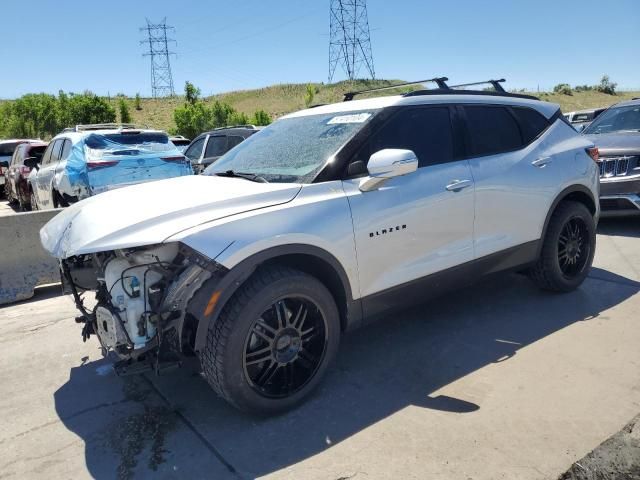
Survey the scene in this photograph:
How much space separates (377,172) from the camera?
Answer: 125 inches

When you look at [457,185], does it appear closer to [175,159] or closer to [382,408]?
[382,408]

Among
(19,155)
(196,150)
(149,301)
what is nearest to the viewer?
(149,301)

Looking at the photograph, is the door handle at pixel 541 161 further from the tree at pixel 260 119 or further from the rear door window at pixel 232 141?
the tree at pixel 260 119

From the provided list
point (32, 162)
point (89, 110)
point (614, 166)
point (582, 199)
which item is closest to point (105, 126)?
point (32, 162)

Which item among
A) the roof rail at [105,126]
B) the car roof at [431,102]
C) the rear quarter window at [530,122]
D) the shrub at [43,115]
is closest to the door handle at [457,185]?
the car roof at [431,102]

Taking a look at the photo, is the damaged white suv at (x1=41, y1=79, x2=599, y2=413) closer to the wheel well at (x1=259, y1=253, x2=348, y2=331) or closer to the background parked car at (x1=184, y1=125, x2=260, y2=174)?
the wheel well at (x1=259, y1=253, x2=348, y2=331)

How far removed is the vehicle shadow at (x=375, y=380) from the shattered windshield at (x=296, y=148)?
4.70 feet

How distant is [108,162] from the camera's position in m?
7.86

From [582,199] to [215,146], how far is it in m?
8.45

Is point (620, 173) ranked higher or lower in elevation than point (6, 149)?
lower

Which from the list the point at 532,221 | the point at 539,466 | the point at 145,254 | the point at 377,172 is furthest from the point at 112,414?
the point at 532,221

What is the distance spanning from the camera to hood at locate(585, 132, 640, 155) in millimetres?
7215

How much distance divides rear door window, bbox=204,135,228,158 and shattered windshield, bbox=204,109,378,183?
296 inches

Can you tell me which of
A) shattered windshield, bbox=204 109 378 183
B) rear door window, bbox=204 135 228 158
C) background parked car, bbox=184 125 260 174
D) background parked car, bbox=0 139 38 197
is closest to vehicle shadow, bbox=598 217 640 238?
shattered windshield, bbox=204 109 378 183
